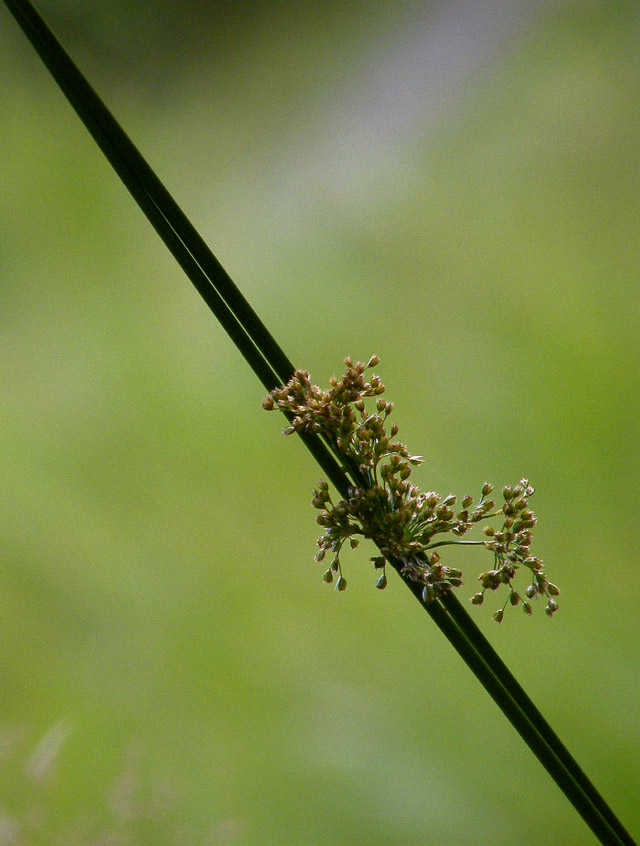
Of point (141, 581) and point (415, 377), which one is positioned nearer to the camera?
point (141, 581)

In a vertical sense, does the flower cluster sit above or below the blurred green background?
below

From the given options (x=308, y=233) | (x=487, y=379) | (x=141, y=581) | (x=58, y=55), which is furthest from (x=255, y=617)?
(x=58, y=55)

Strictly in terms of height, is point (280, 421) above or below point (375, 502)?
above

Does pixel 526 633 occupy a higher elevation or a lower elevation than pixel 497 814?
higher

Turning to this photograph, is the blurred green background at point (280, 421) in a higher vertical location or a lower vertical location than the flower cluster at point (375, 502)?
higher

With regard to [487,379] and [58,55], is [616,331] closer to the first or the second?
[487,379]

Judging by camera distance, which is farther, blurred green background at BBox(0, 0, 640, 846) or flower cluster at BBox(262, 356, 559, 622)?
blurred green background at BBox(0, 0, 640, 846)

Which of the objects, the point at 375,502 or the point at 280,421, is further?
the point at 280,421

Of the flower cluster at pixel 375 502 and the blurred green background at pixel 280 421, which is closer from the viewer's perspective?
the flower cluster at pixel 375 502
